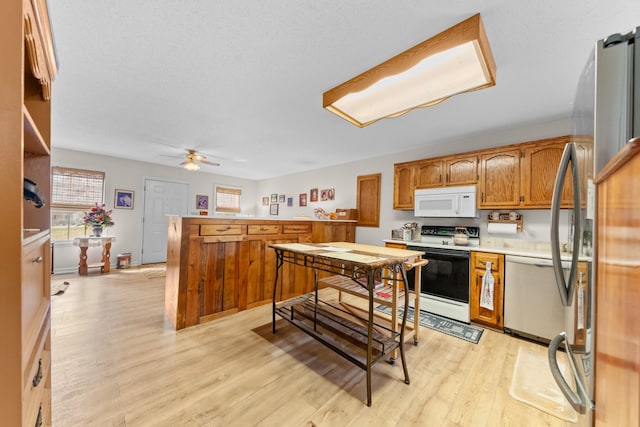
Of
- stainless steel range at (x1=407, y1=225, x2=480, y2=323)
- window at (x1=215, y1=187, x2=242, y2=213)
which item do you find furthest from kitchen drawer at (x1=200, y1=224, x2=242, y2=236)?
window at (x1=215, y1=187, x2=242, y2=213)

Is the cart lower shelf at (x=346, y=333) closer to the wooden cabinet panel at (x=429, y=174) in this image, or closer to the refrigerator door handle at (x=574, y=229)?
the refrigerator door handle at (x=574, y=229)

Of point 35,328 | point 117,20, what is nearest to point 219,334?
point 35,328

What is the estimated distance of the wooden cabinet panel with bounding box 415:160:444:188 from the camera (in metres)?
3.46

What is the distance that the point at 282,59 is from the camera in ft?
6.02

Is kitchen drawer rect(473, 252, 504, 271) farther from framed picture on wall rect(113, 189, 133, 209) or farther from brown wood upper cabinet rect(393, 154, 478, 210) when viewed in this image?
framed picture on wall rect(113, 189, 133, 209)

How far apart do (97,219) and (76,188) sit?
884 mm

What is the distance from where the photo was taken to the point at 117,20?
4.95 feet

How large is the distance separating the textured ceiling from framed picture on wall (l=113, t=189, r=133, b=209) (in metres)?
1.96

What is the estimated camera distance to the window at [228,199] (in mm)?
6914

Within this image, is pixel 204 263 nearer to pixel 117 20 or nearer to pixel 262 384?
pixel 262 384

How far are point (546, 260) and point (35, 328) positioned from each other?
3.67 meters

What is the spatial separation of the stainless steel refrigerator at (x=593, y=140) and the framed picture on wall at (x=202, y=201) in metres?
7.05

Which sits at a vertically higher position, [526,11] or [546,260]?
[526,11]

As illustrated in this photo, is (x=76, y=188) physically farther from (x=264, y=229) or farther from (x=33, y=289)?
(x=33, y=289)
